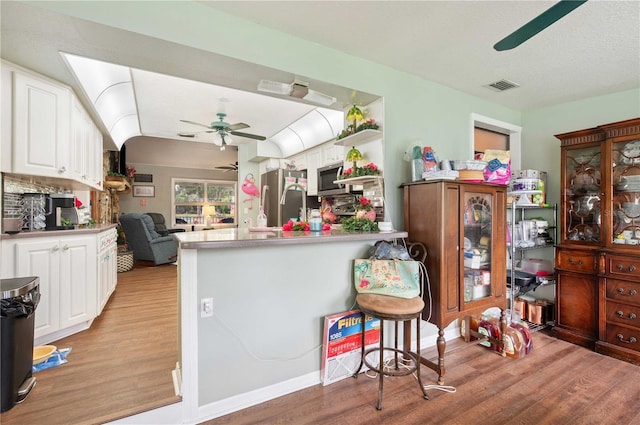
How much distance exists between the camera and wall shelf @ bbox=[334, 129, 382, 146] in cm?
262

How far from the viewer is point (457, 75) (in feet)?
9.14

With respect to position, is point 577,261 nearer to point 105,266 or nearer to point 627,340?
point 627,340

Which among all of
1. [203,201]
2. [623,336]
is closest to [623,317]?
[623,336]

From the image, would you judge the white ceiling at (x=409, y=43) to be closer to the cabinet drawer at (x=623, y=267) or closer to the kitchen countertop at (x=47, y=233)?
the kitchen countertop at (x=47, y=233)

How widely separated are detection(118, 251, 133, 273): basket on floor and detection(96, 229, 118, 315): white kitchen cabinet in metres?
1.69

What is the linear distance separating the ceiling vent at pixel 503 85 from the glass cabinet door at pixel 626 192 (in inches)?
41.9

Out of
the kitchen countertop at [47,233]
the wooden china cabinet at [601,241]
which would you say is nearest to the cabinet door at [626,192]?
the wooden china cabinet at [601,241]

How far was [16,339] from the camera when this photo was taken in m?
1.75

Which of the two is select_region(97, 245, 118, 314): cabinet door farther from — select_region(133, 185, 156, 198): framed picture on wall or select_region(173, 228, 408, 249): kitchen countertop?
select_region(133, 185, 156, 198): framed picture on wall

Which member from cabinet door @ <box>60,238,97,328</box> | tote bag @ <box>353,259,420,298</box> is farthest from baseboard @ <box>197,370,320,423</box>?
cabinet door @ <box>60,238,97,328</box>

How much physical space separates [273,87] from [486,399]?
2.72 metres

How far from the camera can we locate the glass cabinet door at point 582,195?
2.95 metres

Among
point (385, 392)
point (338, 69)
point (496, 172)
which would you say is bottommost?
point (385, 392)

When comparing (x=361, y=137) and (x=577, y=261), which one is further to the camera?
(x=577, y=261)
